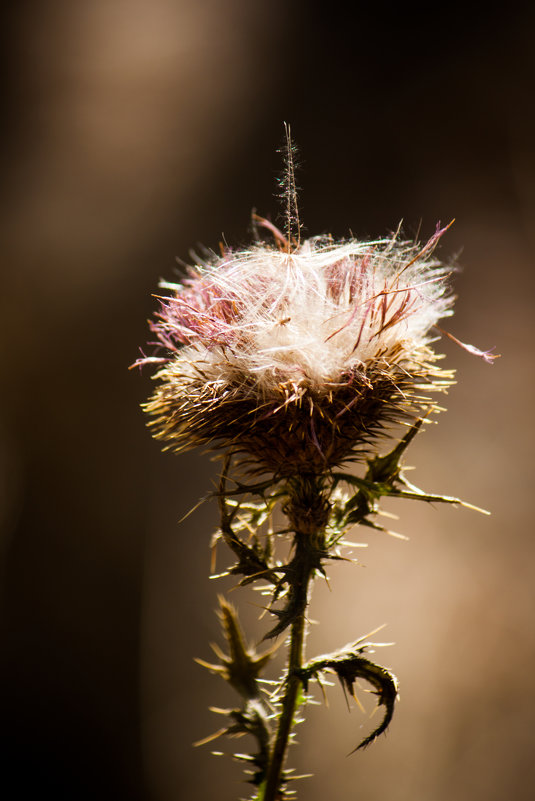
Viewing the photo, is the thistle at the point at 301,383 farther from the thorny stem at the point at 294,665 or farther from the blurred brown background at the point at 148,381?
the blurred brown background at the point at 148,381

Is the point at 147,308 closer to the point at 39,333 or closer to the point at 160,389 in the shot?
the point at 39,333

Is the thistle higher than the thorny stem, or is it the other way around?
the thistle

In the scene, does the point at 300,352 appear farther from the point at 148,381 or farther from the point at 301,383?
the point at 148,381

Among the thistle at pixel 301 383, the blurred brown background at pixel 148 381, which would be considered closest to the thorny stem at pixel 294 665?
the thistle at pixel 301 383

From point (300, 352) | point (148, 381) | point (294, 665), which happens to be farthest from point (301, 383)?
point (148, 381)

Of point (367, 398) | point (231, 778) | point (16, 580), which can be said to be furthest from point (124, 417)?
point (367, 398)

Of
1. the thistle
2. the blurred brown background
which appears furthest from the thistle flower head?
the blurred brown background

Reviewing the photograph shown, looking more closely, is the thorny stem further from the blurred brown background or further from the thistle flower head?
the blurred brown background

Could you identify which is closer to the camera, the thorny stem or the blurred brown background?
the thorny stem
